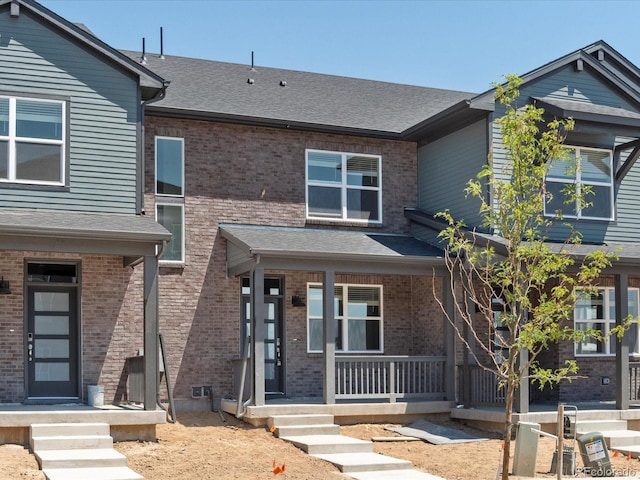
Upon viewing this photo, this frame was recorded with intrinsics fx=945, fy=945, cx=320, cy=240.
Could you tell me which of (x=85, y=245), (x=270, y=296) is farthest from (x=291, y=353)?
(x=85, y=245)

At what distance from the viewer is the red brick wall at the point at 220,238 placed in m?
17.9

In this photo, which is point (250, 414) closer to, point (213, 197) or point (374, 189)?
point (213, 197)

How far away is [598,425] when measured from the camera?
1695cm

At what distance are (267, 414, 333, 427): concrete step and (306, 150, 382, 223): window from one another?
15.4 feet

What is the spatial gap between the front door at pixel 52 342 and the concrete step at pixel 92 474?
426 centimetres

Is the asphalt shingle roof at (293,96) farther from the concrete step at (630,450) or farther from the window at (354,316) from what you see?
the concrete step at (630,450)

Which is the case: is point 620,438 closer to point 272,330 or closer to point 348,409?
point 348,409

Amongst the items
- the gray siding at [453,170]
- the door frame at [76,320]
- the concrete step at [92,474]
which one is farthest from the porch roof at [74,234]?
the gray siding at [453,170]

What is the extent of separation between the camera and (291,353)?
18891 millimetres

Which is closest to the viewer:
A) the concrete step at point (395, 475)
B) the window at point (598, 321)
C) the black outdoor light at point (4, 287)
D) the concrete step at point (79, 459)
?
the concrete step at point (79, 459)

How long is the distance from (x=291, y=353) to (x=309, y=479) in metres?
6.47

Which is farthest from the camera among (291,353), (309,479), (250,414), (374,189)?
(374,189)

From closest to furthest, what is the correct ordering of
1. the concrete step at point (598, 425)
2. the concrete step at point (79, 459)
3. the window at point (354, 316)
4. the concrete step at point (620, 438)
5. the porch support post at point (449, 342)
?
the concrete step at point (79, 459) → the concrete step at point (620, 438) → the concrete step at point (598, 425) → the porch support post at point (449, 342) → the window at point (354, 316)

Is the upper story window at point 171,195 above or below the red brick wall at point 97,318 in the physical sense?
above
